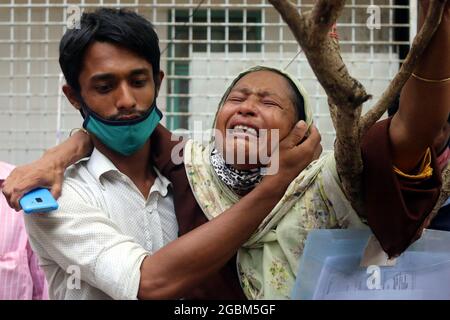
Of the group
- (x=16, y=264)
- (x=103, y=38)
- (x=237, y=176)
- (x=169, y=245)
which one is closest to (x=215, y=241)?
(x=169, y=245)

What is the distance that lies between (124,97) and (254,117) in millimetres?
386

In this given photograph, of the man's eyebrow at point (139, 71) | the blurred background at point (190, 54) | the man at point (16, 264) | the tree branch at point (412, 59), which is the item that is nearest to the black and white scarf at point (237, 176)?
the man's eyebrow at point (139, 71)

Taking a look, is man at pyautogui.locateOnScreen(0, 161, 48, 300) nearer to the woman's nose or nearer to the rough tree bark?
the woman's nose

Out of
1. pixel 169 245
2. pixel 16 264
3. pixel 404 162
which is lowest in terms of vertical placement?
pixel 16 264

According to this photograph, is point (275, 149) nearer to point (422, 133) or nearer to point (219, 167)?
point (219, 167)

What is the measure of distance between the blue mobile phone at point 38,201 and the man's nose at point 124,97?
1.09 feet

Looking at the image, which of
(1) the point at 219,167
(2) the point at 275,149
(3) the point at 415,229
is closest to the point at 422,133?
(3) the point at 415,229

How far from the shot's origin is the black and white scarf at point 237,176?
2.13 metres

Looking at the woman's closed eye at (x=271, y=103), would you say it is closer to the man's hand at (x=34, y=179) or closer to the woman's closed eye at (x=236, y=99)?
the woman's closed eye at (x=236, y=99)

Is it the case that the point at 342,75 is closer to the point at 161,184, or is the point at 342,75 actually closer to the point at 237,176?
the point at 237,176

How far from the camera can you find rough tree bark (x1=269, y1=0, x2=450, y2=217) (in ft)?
5.04

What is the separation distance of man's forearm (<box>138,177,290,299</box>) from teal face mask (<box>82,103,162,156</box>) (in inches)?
16.0

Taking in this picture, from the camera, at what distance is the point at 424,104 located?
5.63 ft
